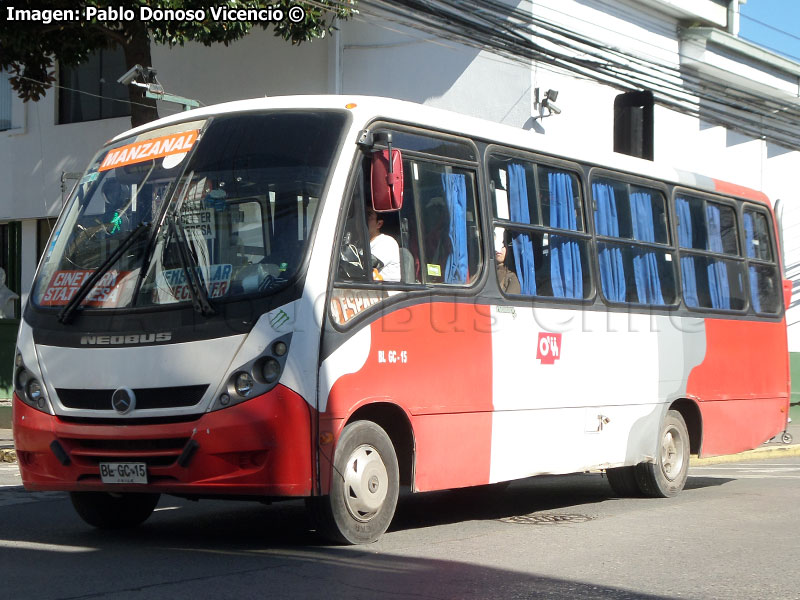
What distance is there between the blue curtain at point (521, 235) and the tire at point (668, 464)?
104 inches

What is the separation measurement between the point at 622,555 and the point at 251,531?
268cm

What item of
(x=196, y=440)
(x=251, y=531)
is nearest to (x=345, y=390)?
(x=196, y=440)

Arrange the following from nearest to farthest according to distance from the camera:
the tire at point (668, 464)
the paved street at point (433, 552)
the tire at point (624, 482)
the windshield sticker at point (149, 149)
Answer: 1. the paved street at point (433, 552)
2. the windshield sticker at point (149, 149)
3. the tire at point (668, 464)
4. the tire at point (624, 482)

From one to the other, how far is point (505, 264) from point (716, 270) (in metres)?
3.89

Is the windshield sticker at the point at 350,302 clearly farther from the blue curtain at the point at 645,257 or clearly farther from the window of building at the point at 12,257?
the window of building at the point at 12,257

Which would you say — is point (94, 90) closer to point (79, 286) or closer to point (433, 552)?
point (79, 286)

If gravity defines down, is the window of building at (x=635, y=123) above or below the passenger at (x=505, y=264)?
above

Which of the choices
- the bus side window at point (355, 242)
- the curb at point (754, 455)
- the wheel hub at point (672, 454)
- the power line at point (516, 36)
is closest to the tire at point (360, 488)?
the bus side window at point (355, 242)

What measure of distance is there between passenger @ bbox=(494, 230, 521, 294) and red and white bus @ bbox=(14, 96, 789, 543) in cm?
2

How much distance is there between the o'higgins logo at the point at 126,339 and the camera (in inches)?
284

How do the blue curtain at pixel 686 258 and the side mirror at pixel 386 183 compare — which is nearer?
the side mirror at pixel 386 183

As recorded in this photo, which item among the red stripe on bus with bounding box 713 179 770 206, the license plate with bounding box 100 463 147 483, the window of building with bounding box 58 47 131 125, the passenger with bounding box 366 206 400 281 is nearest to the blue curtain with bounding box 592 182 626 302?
the red stripe on bus with bounding box 713 179 770 206

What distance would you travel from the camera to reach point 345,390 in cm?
724

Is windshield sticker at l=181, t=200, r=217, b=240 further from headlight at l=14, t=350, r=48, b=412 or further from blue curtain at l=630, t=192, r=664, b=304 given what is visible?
blue curtain at l=630, t=192, r=664, b=304
